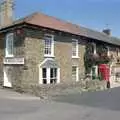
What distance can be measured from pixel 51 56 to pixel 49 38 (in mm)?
1574

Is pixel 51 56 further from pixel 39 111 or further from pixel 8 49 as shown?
pixel 39 111

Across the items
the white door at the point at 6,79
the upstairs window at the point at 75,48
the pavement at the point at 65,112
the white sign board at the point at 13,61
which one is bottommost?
the pavement at the point at 65,112

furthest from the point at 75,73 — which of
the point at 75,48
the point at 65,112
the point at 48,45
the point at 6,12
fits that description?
the point at 65,112

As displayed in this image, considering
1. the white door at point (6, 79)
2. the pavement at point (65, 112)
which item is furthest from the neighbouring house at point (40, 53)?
the pavement at point (65, 112)

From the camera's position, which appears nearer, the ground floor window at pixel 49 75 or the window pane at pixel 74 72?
the ground floor window at pixel 49 75

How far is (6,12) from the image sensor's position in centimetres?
2688

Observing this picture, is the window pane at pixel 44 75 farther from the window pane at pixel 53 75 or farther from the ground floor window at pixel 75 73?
the ground floor window at pixel 75 73

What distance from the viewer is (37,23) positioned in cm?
2377

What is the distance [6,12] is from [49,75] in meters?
7.66

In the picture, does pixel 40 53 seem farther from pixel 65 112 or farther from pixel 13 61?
pixel 65 112

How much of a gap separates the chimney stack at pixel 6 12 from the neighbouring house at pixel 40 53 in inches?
3.7

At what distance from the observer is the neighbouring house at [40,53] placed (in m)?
22.8

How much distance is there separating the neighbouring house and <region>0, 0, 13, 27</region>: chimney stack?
0.31ft

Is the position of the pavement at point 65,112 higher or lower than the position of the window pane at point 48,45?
lower
